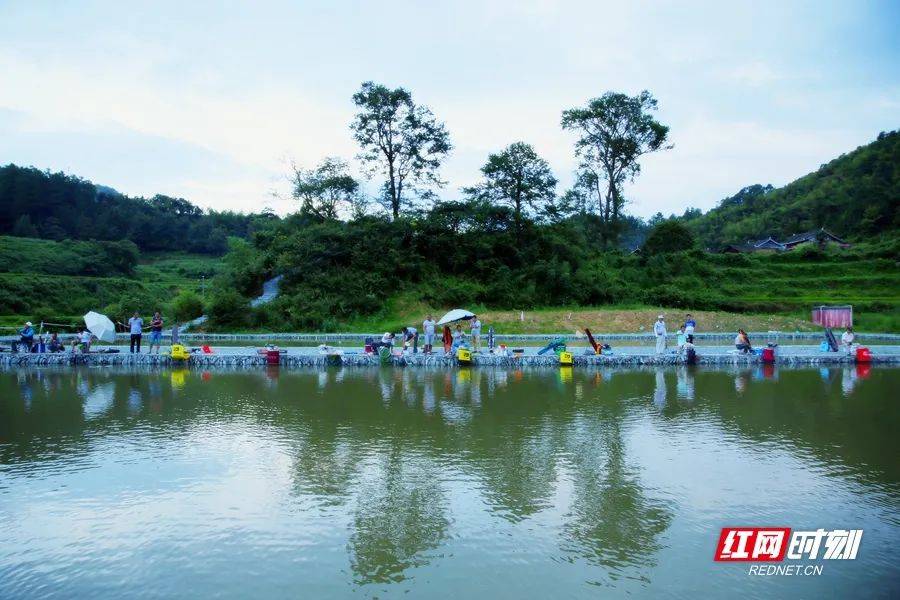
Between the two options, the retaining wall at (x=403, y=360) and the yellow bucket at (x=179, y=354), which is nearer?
the retaining wall at (x=403, y=360)

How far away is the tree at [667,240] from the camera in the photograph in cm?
4747

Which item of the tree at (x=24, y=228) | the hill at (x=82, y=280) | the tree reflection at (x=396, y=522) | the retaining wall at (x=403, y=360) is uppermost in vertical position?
the tree at (x=24, y=228)

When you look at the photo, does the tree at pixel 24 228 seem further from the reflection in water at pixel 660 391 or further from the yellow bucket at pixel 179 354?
the reflection in water at pixel 660 391

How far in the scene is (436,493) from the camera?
7.43m

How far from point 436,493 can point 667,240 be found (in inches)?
1747

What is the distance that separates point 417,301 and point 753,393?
2248 centimetres

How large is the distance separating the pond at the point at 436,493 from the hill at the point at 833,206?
203ft

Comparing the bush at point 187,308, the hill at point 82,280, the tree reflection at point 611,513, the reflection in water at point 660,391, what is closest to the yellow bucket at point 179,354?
the bush at point 187,308

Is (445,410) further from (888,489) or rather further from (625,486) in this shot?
(888,489)

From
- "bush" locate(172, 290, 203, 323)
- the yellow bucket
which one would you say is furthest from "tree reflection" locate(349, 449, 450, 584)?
"bush" locate(172, 290, 203, 323)

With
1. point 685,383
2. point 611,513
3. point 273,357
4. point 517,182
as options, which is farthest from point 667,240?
point 611,513

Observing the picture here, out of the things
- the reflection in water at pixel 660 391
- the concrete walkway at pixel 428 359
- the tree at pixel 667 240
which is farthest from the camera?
the tree at pixel 667 240

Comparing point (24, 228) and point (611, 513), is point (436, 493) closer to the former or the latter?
point (611, 513)

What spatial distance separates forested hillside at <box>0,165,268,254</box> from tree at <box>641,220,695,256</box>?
131 ft
